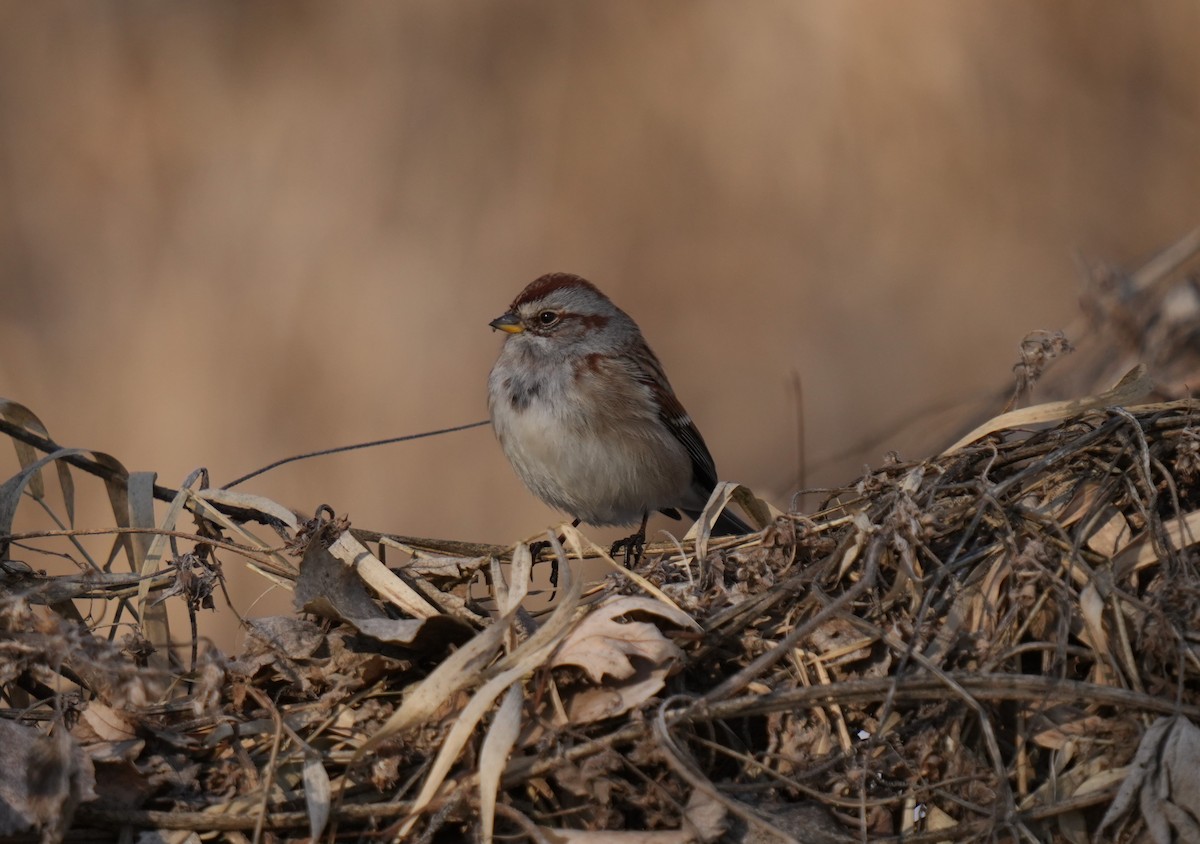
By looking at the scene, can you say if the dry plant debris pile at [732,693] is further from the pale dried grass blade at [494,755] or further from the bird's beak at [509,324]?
the bird's beak at [509,324]

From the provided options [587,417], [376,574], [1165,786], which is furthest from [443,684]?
[587,417]

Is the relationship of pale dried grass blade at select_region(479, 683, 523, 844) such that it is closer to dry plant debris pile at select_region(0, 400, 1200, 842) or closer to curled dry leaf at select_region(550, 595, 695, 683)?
dry plant debris pile at select_region(0, 400, 1200, 842)

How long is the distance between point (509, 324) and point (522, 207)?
1272mm

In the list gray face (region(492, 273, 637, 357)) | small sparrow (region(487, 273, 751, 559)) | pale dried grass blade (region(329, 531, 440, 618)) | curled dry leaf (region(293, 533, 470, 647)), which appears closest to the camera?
curled dry leaf (region(293, 533, 470, 647))

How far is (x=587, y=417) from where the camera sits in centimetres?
462

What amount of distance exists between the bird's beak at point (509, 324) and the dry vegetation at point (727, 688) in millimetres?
2283

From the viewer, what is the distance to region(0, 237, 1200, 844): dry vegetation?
6.82 ft

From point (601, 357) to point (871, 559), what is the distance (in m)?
2.55

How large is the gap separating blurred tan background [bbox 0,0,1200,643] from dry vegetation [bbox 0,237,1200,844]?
113 inches

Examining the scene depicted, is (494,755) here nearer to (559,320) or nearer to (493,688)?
(493,688)

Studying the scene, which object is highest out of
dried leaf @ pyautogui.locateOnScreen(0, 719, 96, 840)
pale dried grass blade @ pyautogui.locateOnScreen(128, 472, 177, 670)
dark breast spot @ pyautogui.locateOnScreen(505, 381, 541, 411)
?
dark breast spot @ pyautogui.locateOnScreen(505, 381, 541, 411)

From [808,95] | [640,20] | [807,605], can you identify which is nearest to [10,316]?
[640,20]

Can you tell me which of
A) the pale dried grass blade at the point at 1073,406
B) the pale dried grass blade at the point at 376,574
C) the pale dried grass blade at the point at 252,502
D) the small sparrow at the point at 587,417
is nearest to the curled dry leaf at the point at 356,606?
the pale dried grass blade at the point at 376,574

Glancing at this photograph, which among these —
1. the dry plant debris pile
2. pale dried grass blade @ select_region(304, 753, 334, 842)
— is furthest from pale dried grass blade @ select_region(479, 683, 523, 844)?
pale dried grass blade @ select_region(304, 753, 334, 842)
